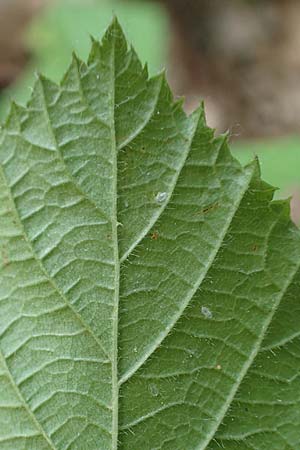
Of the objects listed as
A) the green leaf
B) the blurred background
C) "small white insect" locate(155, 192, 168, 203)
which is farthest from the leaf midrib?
the blurred background

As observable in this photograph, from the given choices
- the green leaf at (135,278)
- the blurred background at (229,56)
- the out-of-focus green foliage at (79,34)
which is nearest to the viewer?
the green leaf at (135,278)

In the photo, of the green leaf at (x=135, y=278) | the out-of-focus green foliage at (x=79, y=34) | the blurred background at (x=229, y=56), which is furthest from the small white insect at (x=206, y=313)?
the blurred background at (x=229, y=56)

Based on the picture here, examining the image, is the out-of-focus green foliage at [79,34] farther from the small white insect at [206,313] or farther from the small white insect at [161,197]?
the small white insect at [206,313]

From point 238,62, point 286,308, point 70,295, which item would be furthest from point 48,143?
point 238,62

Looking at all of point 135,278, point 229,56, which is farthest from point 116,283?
point 229,56

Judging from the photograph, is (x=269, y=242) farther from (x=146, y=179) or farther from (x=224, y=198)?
(x=146, y=179)
